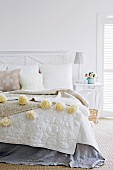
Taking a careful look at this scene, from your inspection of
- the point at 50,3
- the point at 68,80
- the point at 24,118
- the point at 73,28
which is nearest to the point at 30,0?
the point at 50,3

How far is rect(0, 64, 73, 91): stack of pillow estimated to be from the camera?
435cm

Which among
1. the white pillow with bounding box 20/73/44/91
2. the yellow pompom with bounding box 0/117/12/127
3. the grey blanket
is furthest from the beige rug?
the white pillow with bounding box 20/73/44/91

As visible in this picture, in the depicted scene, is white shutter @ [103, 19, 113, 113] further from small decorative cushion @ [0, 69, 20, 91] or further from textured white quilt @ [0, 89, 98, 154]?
textured white quilt @ [0, 89, 98, 154]

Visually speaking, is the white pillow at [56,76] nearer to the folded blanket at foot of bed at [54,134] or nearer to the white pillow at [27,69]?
the white pillow at [27,69]

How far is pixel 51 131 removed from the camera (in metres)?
2.96

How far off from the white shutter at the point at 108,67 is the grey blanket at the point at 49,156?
7.97ft

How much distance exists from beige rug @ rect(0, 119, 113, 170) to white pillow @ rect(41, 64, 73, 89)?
2.84 ft

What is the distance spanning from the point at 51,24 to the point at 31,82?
57.2 inches

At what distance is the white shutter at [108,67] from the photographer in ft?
17.5

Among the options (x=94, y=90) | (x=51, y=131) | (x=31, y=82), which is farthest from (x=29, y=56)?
(x=51, y=131)

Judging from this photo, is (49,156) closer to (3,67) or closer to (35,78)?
(35,78)

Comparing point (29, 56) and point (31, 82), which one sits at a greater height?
point (29, 56)

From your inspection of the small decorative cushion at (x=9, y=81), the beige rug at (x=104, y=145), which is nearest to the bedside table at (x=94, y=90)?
the beige rug at (x=104, y=145)

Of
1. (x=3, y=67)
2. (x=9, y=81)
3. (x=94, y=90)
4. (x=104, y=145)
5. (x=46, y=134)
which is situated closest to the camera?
(x=46, y=134)
